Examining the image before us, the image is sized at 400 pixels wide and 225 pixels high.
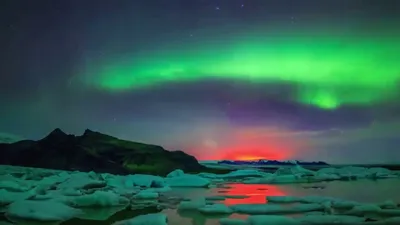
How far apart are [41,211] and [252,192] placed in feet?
6.96

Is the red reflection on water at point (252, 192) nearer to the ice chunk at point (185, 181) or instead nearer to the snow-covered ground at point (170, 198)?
the snow-covered ground at point (170, 198)

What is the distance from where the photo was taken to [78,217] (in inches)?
159

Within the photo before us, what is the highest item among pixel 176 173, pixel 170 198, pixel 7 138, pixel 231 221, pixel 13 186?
pixel 7 138

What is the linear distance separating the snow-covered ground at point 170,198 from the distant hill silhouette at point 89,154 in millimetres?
101

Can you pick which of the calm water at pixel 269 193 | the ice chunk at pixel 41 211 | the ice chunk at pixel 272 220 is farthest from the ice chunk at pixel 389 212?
the ice chunk at pixel 41 211

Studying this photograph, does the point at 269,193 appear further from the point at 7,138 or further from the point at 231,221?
the point at 7,138

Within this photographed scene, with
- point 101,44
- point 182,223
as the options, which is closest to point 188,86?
point 101,44

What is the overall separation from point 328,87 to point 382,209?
4.52 ft

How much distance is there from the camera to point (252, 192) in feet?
17.0

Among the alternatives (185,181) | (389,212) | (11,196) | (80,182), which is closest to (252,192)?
(185,181)

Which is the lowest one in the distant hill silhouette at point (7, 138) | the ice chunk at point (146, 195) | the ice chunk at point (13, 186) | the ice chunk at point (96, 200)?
the ice chunk at point (96, 200)

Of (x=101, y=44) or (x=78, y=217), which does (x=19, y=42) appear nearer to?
(x=101, y=44)

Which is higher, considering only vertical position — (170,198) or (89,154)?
(89,154)

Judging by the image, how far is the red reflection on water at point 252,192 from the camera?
4.61 meters
